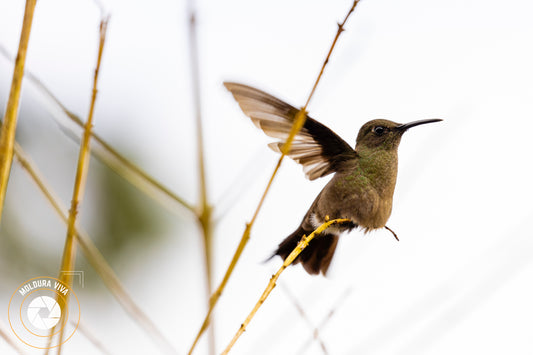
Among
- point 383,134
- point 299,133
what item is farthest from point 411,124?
point 299,133

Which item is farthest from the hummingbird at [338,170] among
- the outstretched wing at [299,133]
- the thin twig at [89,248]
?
the thin twig at [89,248]

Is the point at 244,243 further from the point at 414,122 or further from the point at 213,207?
the point at 414,122

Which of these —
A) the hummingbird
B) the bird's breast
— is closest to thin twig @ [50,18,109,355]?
the hummingbird

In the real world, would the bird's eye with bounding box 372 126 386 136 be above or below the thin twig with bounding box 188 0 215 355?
above

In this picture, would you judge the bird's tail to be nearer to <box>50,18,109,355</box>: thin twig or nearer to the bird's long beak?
the bird's long beak

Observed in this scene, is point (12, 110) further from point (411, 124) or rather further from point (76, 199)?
point (411, 124)

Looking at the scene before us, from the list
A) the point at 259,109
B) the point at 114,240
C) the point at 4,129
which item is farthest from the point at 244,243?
the point at 114,240
